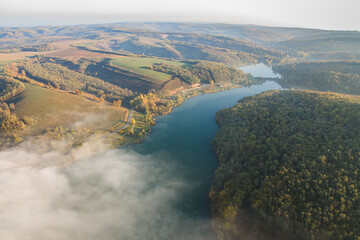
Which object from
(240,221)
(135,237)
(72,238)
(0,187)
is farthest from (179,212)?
(0,187)

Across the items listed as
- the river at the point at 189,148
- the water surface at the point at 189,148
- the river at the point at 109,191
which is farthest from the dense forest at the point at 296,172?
the river at the point at 109,191

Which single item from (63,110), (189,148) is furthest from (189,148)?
(63,110)

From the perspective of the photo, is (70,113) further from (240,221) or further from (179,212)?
(240,221)

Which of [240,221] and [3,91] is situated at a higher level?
[3,91]

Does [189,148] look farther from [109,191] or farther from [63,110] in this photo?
[63,110]

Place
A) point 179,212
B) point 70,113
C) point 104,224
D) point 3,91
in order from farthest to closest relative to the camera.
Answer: point 3,91 < point 70,113 < point 179,212 < point 104,224

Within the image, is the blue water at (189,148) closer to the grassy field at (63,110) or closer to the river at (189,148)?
the river at (189,148)
